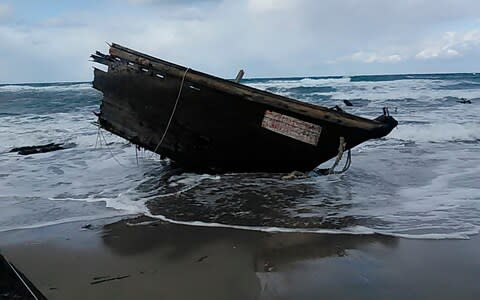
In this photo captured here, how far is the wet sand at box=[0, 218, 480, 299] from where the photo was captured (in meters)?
3.51

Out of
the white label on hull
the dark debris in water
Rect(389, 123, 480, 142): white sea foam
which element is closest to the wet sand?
the white label on hull

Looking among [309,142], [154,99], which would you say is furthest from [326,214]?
[154,99]

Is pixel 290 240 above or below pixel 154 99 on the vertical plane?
below

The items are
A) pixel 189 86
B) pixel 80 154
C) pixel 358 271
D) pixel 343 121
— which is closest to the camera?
pixel 358 271

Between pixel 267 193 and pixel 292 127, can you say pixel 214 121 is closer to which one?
pixel 292 127

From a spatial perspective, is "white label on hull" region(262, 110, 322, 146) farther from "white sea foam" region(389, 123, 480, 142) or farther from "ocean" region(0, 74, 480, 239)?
"white sea foam" region(389, 123, 480, 142)

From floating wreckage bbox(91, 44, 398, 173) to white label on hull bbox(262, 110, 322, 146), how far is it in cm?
1

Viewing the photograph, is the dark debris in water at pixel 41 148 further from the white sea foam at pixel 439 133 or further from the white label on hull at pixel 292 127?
the white sea foam at pixel 439 133

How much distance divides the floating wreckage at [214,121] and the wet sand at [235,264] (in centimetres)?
230

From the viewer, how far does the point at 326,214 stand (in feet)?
18.5

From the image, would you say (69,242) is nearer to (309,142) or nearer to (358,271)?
(358,271)

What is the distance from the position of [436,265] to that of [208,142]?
14.1ft

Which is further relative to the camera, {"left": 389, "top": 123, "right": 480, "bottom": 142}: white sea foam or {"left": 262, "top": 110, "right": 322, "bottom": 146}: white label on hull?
{"left": 389, "top": 123, "right": 480, "bottom": 142}: white sea foam

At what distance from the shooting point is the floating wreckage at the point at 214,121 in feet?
22.6
